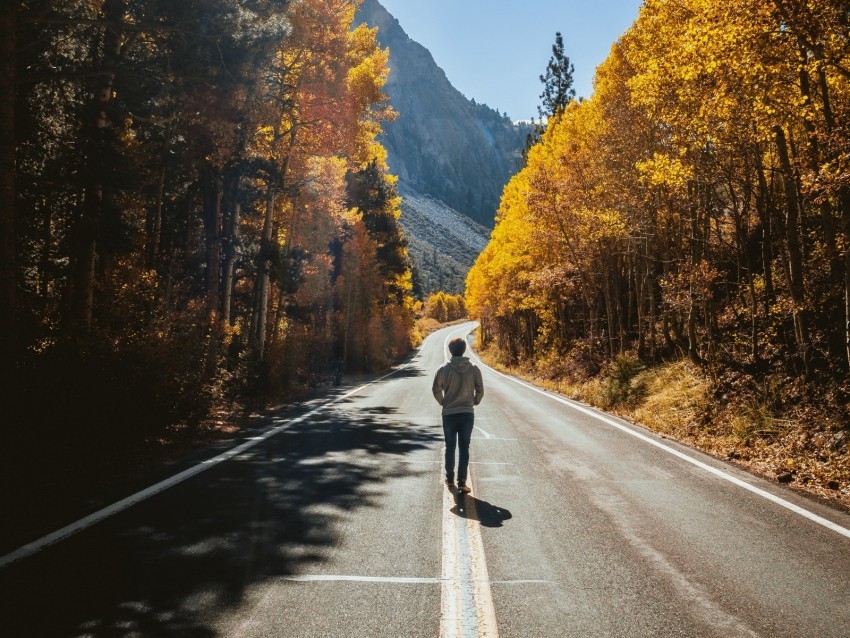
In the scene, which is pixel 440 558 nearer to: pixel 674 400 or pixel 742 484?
pixel 742 484

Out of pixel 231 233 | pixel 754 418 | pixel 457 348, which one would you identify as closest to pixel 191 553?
pixel 457 348

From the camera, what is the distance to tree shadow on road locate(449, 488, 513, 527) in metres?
5.33

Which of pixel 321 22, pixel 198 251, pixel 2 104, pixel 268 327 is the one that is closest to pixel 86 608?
pixel 2 104

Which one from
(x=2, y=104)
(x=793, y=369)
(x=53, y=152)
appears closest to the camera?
(x=2, y=104)

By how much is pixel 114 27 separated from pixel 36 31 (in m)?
2.46

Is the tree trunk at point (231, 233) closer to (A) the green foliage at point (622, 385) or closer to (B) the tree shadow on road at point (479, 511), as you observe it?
(A) the green foliage at point (622, 385)

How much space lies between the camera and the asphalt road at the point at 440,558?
3.33 meters

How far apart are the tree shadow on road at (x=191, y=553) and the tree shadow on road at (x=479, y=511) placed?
940 mm

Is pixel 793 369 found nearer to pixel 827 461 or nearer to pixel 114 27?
pixel 827 461

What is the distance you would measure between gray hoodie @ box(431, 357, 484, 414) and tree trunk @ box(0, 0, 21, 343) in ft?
18.2

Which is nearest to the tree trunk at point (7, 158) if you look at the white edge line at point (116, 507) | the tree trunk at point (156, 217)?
the white edge line at point (116, 507)

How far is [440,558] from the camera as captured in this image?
4.35m

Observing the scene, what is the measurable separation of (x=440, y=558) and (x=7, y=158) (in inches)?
296

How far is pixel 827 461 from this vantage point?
24.6 ft
